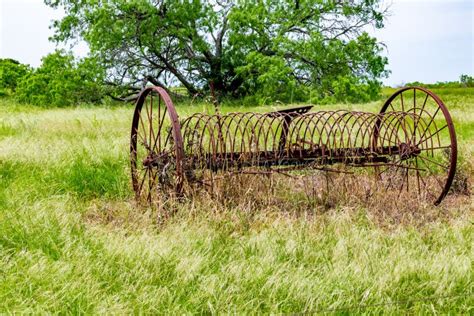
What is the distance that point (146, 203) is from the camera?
6348 millimetres

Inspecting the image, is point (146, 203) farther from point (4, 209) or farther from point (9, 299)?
point (9, 299)

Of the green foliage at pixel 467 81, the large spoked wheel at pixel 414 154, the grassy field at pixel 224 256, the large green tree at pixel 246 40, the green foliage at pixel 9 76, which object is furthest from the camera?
the green foliage at pixel 467 81

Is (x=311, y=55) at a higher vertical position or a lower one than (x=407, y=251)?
higher

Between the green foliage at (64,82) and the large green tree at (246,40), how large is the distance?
639 mm

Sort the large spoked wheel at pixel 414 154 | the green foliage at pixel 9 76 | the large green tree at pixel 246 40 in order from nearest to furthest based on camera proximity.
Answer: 1. the large spoked wheel at pixel 414 154
2. the large green tree at pixel 246 40
3. the green foliage at pixel 9 76

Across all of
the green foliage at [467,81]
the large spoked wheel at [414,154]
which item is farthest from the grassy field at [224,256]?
the green foliage at [467,81]

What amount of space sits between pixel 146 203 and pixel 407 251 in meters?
2.87

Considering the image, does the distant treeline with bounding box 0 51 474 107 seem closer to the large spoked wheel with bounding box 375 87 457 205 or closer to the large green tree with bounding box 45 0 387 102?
the large green tree with bounding box 45 0 387 102

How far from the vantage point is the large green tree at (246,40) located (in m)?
18.8

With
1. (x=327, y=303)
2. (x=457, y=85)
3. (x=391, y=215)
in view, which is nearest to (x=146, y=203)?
(x=391, y=215)

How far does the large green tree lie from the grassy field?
40.1 feet

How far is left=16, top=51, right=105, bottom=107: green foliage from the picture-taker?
63.9 ft

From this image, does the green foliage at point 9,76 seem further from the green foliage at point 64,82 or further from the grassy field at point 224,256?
the grassy field at point 224,256

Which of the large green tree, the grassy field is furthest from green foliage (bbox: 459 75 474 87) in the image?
the grassy field
